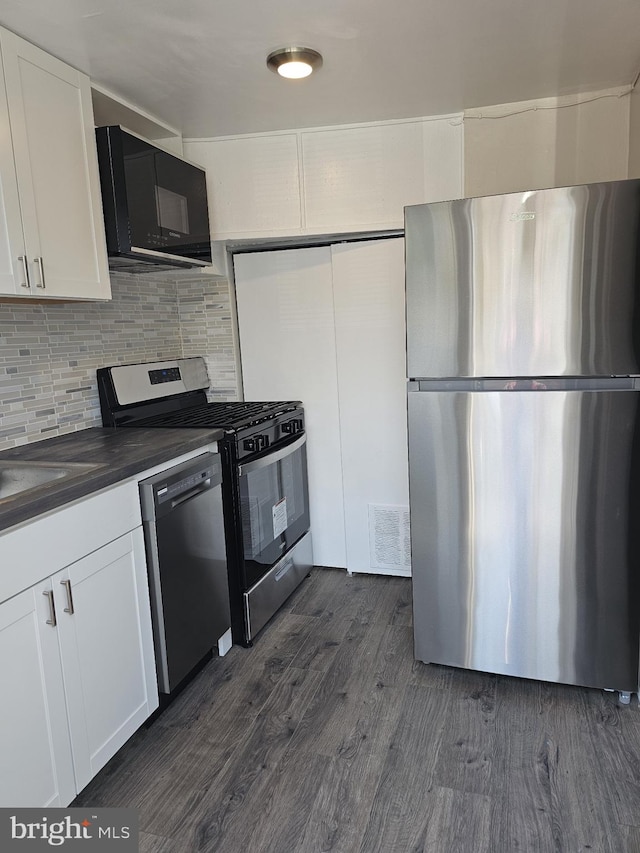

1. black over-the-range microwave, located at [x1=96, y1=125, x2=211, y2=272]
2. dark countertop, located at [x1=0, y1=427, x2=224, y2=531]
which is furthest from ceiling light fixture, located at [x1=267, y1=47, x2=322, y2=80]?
dark countertop, located at [x1=0, y1=427, x2=224, y2=531]

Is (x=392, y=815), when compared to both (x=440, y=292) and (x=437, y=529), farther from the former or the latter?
(x=440, y=292)

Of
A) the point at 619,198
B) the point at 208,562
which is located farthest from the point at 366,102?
the point at 208,562

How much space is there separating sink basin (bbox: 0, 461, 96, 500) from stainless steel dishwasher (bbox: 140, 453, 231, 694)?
0.83ft

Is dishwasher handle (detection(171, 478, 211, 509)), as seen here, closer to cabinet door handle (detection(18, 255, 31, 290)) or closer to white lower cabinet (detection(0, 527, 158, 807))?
white lower cabinet (detection(0, 527, 158, 807))

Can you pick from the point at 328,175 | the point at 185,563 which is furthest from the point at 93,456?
the point at 328,175

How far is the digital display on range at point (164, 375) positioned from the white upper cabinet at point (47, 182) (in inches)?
26.6

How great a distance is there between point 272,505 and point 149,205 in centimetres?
137

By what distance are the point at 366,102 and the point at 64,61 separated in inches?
45.7

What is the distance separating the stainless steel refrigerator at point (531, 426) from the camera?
1.88 meters

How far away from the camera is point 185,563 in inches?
82.4

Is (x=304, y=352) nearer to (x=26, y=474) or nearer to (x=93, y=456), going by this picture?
(x=93, y=456)

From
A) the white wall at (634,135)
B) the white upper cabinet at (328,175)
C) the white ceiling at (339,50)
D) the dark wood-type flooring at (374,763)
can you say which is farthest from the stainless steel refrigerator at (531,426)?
the white upper cabinet at (328,175)

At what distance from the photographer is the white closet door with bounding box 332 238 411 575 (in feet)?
9.71

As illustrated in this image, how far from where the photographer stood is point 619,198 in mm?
1815
